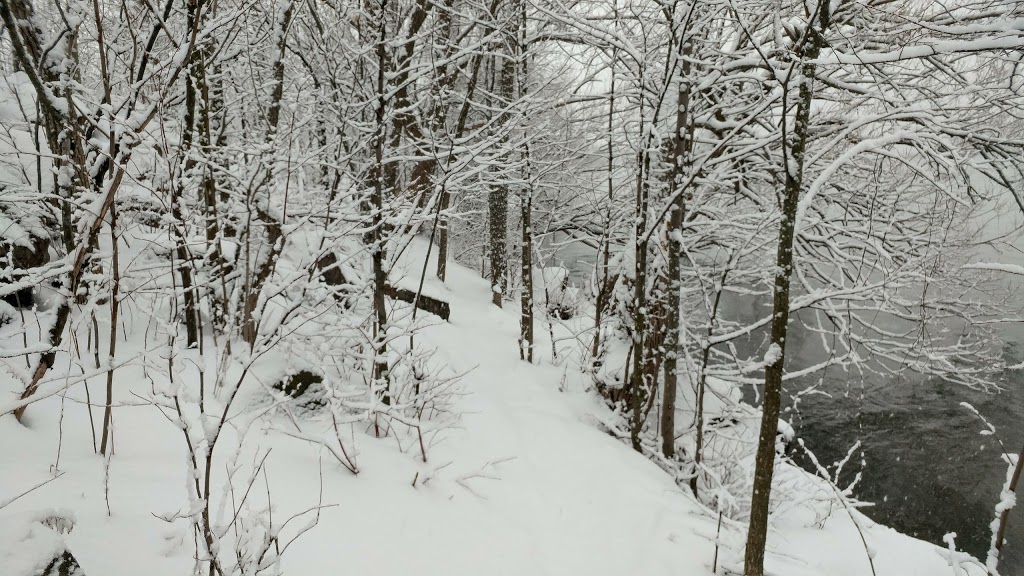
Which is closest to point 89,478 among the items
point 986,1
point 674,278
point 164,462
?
point 164,462

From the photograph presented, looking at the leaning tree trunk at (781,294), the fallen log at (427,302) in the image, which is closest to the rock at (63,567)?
the leaning tree trunk at (781,294)

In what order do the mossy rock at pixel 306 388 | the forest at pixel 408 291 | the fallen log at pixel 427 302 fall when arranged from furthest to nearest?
the fallen log at pixel 427 302 < the mossy rock at pixel 306 388 < the forest at pixel 408 291

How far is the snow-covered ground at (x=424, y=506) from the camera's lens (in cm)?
197

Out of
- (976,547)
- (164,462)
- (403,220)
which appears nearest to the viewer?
(164,462)

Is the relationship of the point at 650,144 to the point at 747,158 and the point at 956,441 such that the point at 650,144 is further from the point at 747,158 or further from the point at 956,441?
the point at 956,441

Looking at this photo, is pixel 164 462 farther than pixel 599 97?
No

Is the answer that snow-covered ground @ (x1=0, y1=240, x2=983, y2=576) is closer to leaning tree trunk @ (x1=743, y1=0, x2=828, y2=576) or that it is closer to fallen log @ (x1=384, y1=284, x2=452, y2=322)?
leaning tree trunk @ (x1=743, y1=0, x2=828, y2=576)

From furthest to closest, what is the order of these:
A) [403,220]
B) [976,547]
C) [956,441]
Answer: [956,441] → [976,547] → [403,220]

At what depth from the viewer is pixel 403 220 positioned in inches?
150

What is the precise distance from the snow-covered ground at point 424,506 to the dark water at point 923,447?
270 centimetres

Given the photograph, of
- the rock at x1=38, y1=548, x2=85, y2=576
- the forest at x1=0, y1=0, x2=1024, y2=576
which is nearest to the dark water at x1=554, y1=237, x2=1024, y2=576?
the forest at x1=0, y1=0, x2=1024, y2=576

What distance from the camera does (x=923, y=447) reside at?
9164 mm

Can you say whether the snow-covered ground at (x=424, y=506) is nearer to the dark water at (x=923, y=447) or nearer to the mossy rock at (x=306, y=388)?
the mossy rock at (x=306, y=388)

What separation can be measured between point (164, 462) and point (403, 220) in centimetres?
210
